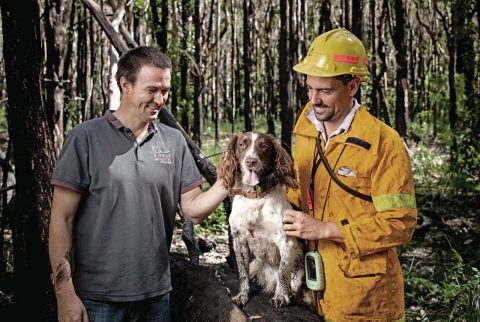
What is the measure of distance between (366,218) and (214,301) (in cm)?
131

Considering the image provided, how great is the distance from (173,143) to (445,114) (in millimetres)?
14050

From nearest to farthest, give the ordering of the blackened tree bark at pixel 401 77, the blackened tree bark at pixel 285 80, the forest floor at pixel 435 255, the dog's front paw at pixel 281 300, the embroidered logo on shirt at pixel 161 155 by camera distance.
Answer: the embroidered logo on shirt at pixel 161 155 < the dog's front paw at pixel 281 300 < the forest floor at pixel 435 255 < the blackened tree bark at pixel 401 77 < the blackened tree bark at pixel 285 80

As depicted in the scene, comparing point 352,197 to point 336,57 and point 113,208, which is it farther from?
point 113,208

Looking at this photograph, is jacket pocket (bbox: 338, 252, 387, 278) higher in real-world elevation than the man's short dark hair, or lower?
lower

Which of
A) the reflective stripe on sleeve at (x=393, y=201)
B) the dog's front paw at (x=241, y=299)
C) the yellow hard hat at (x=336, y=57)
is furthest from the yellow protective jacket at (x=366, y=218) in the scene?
the dog's front paw at (x=241, y=299)

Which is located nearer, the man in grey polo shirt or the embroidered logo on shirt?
the man in grey polo shirt

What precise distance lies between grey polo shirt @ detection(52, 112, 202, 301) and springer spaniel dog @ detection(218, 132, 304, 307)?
0.49 m

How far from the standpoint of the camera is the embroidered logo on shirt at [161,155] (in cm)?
316

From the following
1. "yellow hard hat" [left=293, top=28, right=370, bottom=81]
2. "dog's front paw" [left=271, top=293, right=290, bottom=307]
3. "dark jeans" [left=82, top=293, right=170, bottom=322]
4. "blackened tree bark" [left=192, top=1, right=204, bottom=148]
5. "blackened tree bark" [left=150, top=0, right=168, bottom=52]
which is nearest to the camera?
"yellow hard hat" [left=293, top=28, right=370, bottom=81]

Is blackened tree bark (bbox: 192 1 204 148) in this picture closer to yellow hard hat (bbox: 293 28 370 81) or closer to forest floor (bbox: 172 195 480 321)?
forest floor (bbox: 172 195 480 321)

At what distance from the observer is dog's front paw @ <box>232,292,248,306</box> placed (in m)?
3.46

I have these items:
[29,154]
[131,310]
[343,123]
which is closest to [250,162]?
[343,123]

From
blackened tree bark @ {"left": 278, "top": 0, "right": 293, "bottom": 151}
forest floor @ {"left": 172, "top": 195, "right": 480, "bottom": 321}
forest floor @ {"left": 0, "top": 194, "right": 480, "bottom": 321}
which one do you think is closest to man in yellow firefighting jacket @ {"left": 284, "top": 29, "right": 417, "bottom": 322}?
forest floor @ {"left": 0, "top": 194, "right": 480, "bottom": 321}

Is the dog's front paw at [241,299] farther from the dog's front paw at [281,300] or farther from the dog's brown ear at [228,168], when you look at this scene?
the dog's brown ear at [228,168]
